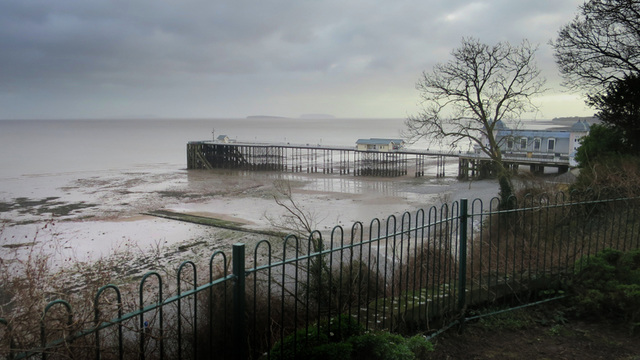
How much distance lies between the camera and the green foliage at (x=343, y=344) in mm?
4168

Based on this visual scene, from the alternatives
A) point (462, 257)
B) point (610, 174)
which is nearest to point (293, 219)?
point (462, 257)

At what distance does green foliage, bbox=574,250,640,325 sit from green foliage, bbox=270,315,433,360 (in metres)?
2.74

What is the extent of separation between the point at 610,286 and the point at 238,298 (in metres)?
4.90

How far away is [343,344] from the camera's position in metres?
4.21

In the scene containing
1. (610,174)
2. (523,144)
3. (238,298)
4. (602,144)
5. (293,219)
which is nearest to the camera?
(238,298)

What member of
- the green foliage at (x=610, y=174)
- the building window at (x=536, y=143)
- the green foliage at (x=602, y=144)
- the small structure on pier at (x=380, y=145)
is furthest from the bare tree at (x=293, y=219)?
the building window at (x=536, y=143)

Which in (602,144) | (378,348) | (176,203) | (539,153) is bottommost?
(176,203)

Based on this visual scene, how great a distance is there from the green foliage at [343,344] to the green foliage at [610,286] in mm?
2736

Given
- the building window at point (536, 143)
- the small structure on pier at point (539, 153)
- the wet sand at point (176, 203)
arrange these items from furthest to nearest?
1. the building window at point (536, 143)
2. the small structure on pier at point (539, 153)
3. the wet sand at point (176, 203)

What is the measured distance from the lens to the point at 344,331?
15.1 ft

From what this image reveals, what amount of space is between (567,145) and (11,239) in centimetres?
4331

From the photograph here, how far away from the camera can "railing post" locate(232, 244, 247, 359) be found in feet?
11.6

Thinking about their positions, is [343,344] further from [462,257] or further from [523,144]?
[523,144]

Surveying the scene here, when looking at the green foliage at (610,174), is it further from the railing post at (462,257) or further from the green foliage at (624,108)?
the railing post at (462,257)
